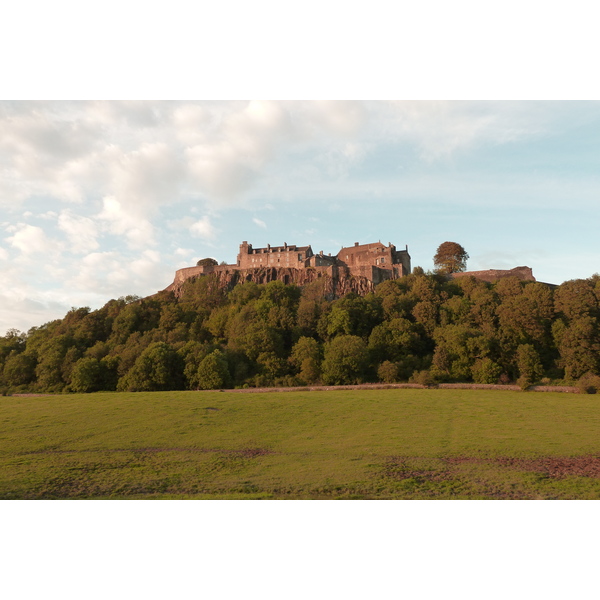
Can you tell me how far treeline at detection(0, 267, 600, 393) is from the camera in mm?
43219

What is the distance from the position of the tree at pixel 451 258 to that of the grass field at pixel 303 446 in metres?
41.5

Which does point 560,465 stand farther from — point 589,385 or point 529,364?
point 529,364

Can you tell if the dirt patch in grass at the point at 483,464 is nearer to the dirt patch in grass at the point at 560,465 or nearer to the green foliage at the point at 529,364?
the dirt patch in grass at the point at 560,465

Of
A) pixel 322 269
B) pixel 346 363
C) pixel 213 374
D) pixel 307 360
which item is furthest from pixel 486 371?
pixel 322 269

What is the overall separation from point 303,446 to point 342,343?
25.6 meters

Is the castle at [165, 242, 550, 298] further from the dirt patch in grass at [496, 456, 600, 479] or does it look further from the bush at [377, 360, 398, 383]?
the dirt patch in grass at [496, 456, 600, 479]

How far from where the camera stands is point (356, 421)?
2705cm

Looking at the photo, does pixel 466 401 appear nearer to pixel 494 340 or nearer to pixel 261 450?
pixel 494 340

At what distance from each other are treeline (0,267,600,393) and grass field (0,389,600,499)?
814cm

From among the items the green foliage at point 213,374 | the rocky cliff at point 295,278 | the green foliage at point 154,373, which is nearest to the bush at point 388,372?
the green foliage at point 213,374

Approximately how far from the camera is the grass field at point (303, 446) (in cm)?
1420

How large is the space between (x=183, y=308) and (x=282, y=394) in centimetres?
3643

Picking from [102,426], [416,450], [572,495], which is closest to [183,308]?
[102,426]

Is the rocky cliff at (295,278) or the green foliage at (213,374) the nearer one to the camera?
the green foliage at (213,374)
